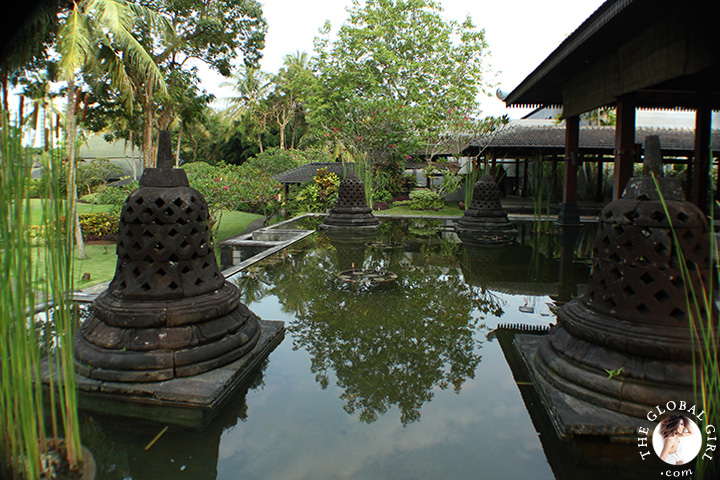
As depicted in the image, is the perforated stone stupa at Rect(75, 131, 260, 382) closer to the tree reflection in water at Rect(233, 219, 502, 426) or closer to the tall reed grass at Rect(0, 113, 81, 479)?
the tree reflection in water at Rect(233, 219, 502, 426)

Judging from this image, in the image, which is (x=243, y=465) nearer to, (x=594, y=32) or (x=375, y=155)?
(x=594, y=32)

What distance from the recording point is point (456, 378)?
2736 millimetres

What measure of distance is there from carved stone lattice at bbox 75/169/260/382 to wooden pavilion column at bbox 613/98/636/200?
274 inches

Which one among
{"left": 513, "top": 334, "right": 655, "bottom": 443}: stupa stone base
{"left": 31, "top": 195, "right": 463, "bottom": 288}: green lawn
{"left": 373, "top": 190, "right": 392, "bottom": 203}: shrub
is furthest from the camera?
{"left": 373, "top": 190, "right": 392, "bottom": 203}: shrub

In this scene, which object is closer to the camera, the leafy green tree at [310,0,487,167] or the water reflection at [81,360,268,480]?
the water reflection at [81,360,268,480]

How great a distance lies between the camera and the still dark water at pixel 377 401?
1.93 meters

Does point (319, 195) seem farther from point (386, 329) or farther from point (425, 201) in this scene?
point (386, 329)

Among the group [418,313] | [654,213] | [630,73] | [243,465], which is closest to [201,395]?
[243,465]

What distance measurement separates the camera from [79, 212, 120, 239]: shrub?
41.8 ft

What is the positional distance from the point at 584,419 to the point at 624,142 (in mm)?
6960

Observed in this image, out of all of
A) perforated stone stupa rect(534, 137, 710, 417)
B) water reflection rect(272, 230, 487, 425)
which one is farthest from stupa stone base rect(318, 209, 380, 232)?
perforated stone stupa rect(534, 137, 710, 417)


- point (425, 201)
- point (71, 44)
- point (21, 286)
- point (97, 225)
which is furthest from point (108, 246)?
point (21, 286)

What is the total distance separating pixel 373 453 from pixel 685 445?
121 centimetres

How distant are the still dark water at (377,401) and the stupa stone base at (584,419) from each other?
0.23 ft
